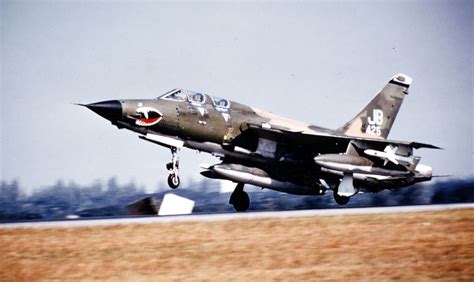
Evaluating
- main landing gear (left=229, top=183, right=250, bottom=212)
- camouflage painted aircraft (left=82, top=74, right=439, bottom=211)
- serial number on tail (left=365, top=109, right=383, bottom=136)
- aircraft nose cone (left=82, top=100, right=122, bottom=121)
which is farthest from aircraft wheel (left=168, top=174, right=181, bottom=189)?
serial number on tail (left=365, top=109, right=383, bottom=136)

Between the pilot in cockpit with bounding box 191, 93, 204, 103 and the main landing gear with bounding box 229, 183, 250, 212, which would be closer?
the pilot in cockpit with bounding box 191, 93, 204, 103

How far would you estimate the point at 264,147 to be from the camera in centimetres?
2162

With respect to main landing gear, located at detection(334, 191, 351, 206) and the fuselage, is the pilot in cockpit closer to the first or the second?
the fuselage

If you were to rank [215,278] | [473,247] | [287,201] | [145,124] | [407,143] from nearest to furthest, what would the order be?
[215,278] → [473,247] → [145,124] → [407,143] → [287,201]

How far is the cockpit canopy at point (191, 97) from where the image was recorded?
793 inches

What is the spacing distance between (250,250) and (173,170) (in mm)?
6888

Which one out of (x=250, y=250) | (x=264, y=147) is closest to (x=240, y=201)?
(x=264, y=147)

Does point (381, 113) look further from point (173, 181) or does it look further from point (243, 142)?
point (173, 181)

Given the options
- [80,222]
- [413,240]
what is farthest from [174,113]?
[413,240]

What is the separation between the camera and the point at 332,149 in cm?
2248

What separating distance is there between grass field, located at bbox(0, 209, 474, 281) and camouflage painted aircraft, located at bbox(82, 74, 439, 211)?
4.19 meters

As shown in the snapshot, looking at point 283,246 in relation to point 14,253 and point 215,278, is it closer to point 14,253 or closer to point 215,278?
point 215,278

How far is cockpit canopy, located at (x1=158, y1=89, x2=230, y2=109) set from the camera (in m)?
20.1

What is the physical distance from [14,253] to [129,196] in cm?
1661
